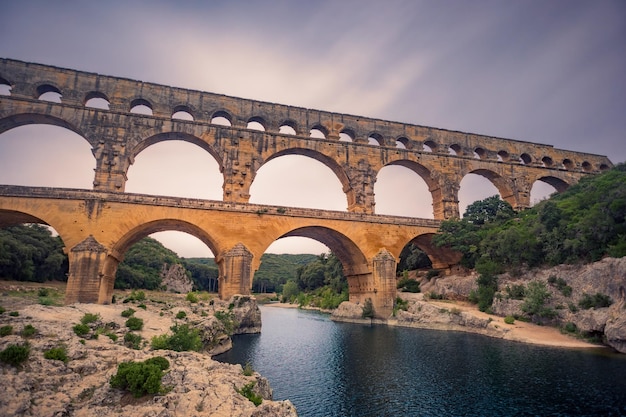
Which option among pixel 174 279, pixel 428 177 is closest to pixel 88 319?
pixel 428 177

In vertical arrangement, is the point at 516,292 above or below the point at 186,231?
below

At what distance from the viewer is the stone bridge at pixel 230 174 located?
2366cm

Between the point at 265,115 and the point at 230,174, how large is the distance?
272 inches

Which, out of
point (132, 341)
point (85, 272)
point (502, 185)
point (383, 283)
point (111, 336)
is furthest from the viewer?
point (502, 185)

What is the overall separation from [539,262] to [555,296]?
3.75m

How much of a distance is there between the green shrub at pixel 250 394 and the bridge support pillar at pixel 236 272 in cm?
1542

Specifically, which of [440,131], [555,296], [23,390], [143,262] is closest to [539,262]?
[555,296]

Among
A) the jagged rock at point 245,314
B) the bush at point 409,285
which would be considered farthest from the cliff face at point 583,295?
the jagged rock at point 245,314

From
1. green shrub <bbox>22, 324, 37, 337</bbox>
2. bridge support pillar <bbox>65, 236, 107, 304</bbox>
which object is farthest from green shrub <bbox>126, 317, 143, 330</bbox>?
bridge support pillar <bbox>65, 236, 107, 304</bbox>

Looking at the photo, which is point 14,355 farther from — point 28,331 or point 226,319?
point 226,319

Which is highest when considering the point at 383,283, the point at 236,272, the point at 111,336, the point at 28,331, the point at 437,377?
the point at 236,272

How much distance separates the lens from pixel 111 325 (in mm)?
14422

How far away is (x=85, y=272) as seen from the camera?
22219 millimetres

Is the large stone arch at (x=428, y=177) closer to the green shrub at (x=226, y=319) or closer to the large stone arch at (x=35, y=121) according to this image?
the green shrub at (x=226, y=319)
